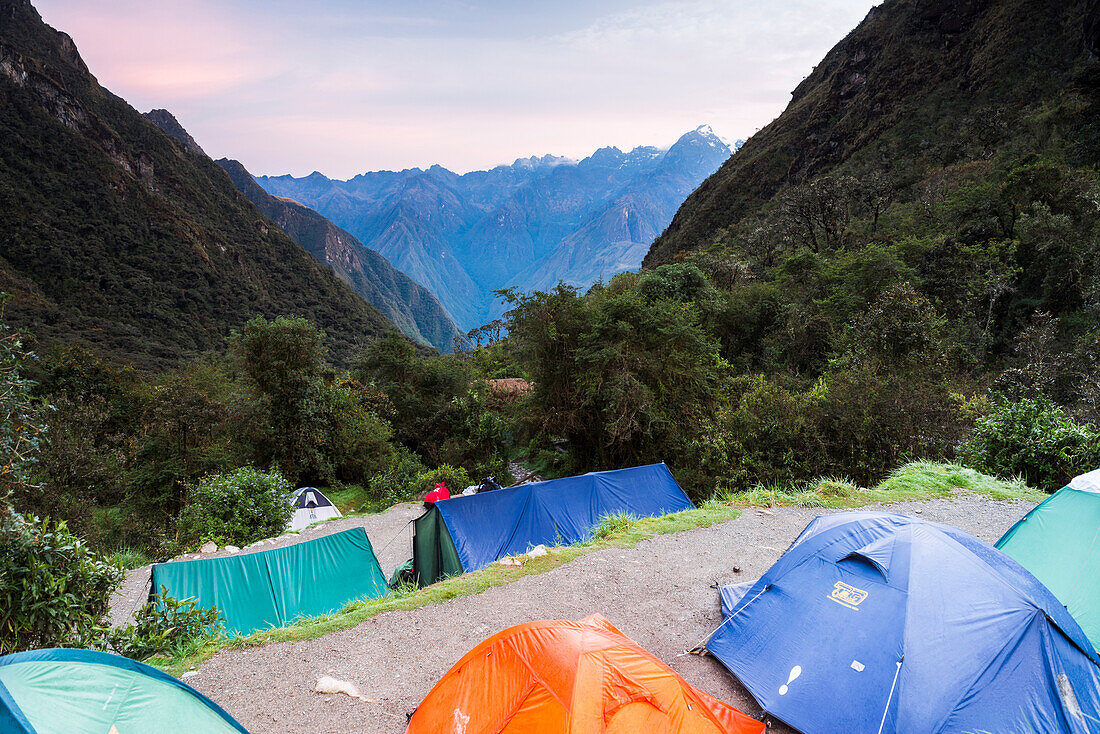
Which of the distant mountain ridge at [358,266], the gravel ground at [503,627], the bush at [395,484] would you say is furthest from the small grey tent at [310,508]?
the distant mountain ridge at [358,266]

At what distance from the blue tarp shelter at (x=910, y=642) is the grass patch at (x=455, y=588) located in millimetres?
3203

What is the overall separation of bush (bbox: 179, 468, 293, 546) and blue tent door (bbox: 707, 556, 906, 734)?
12.6 meters

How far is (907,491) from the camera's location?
989 centimetres

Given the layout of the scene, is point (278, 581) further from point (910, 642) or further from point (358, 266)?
point (358, 266)

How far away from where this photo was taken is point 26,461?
4.14 m

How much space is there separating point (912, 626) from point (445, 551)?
7.10m

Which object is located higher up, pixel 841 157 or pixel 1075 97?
pixel 841 157

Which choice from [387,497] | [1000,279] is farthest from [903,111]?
[387,497]

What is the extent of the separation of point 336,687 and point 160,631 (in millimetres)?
2233

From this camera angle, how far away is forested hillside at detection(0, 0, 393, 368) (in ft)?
191

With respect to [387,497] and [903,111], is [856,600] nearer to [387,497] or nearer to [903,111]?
[387,497]

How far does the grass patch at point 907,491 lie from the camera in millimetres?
9484

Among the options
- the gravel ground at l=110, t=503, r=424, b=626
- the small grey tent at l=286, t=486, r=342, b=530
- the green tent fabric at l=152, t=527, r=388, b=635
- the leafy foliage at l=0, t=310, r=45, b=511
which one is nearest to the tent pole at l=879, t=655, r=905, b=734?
the leafy foliage at l=0, t=310, r=45, b=511

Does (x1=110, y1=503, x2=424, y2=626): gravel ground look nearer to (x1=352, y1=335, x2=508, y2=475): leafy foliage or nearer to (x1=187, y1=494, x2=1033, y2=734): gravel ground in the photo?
(x1=187, y1=494, x2=1033, y2=734): gravel ground
